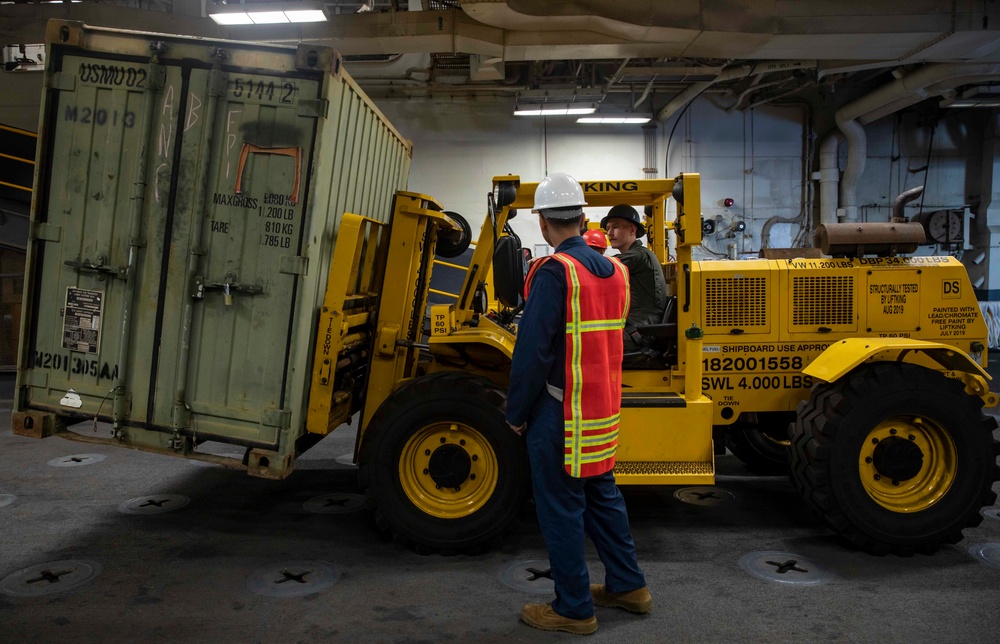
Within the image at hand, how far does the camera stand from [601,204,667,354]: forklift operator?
183 inches

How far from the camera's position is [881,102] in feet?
39.0

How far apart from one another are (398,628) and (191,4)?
10.7 metres

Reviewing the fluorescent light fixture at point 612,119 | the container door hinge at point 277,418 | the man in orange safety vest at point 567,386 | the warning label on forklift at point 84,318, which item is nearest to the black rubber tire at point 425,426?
the container door hinge at point 277,418

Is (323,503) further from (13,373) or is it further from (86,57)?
(13,373)

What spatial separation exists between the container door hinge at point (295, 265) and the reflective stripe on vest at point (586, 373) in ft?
5.06

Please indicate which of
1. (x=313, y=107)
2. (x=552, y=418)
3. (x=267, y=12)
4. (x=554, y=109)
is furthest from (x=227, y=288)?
(x=554, y=109)

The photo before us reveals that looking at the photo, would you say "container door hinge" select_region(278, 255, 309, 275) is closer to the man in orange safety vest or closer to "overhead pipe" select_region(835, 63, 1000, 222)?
the man in orange safety vest

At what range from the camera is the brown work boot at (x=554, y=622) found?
10.2ft

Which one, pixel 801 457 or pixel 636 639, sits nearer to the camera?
pixel 636 639

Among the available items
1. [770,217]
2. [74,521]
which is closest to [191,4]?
[74,521]

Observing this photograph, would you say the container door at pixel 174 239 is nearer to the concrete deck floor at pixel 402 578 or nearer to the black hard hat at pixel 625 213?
the concrete deck floor at pixel 402 578

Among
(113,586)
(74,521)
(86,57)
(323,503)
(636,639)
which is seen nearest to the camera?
(636,639)

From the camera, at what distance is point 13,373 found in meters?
11.9

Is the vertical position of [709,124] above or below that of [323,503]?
above
